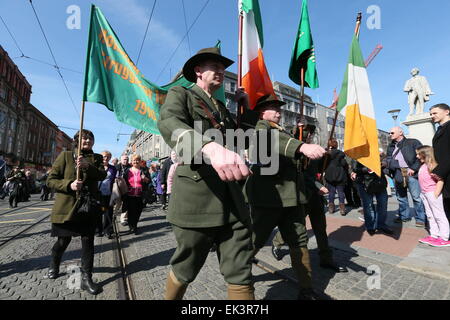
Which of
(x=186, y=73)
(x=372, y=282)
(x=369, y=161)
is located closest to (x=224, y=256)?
(x=186, y=73)

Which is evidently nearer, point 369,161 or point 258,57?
point 369,161

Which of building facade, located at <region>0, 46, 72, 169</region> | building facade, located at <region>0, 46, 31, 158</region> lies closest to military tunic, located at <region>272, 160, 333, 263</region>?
building facade, located at <region>0, 46, 72, 169</region>

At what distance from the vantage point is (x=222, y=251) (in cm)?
155

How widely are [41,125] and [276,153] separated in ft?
221

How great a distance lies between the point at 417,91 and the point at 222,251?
47.5 ft

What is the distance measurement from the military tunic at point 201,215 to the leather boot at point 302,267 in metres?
1.02

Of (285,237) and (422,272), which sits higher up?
(285,237)

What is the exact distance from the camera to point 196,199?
4.91 ft

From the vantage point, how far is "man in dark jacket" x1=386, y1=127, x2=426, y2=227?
17.0ft

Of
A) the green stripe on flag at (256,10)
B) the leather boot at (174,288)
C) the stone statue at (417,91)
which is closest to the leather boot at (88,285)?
the leather boot at (174,288)

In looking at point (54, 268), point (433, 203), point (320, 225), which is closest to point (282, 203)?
point (320, 225)

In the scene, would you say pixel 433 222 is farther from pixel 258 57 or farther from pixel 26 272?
pixel 26 272

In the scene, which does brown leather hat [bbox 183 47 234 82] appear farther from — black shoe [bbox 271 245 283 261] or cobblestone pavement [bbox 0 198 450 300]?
black shoe [bbox 271 245 283 261]

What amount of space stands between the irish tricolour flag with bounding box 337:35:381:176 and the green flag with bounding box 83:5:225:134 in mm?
1935
